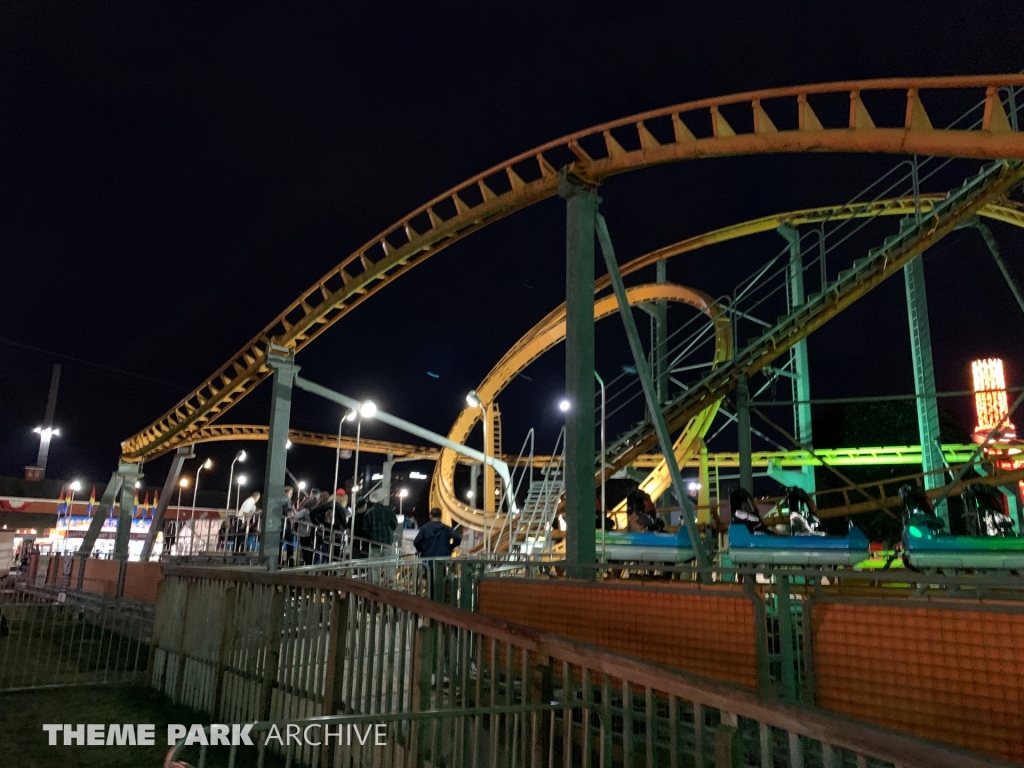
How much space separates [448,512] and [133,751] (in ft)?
62.7

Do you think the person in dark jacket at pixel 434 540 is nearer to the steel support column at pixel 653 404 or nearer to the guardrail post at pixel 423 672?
the steel support column at pixel 653 404

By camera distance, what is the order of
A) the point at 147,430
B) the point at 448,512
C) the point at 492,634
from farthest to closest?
the point at 448,512 → the point at 147,430 → the point at 492,634

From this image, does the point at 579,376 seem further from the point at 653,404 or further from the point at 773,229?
the point at 773,229

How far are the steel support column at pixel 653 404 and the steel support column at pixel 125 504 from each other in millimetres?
21078

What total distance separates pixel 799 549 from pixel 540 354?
1477 cm

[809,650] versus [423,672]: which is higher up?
[809,650]

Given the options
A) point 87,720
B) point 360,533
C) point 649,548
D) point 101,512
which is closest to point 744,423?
point 649,548

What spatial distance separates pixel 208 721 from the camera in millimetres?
6672

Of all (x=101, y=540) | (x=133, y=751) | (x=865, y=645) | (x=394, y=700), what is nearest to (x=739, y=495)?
(x=865, y=645)

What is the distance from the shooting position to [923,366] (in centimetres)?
A: 1742

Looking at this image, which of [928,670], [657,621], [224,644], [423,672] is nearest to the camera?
[928,670]

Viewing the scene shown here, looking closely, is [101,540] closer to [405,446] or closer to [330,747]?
[405,446]

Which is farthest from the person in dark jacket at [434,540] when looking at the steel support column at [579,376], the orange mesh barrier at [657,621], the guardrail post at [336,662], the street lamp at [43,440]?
the street lamp at [43,440]

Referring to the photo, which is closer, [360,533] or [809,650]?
[809,650]
